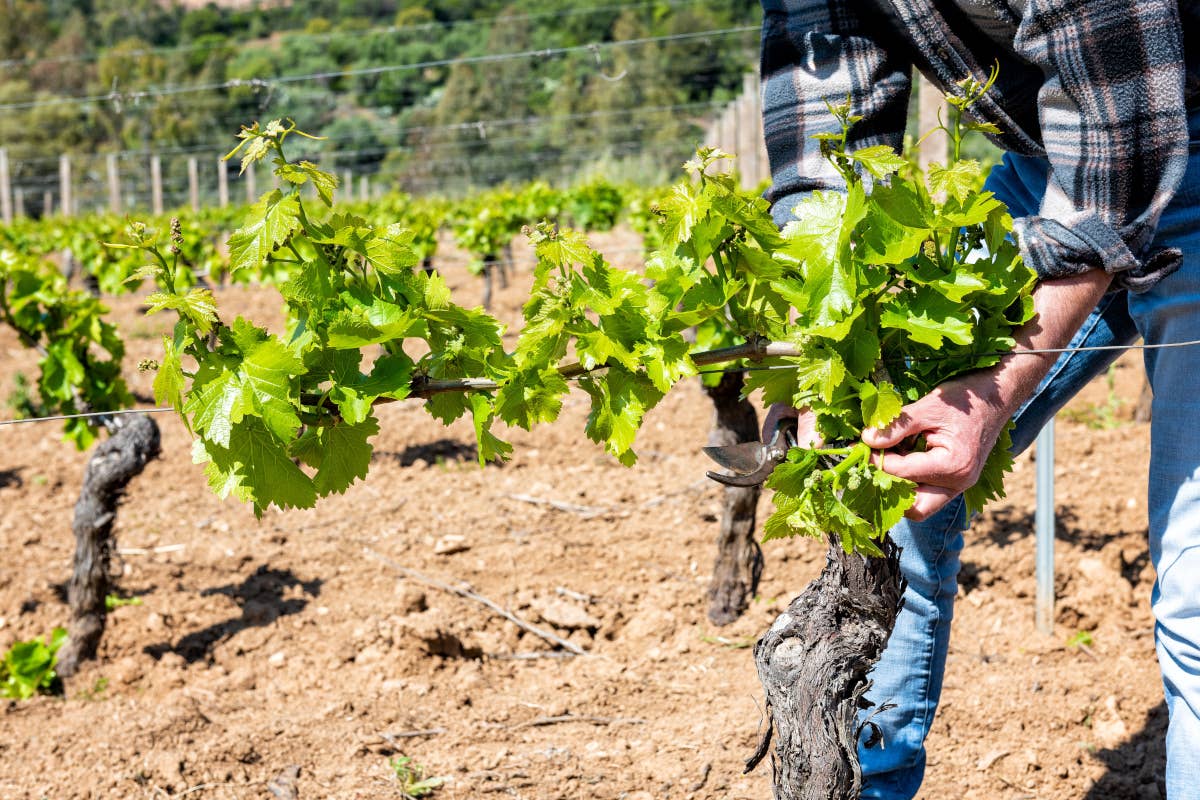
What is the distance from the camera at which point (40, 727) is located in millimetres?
3266

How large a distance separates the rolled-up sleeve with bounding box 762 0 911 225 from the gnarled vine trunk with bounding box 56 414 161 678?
2.65 m

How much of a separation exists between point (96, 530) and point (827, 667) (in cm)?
297

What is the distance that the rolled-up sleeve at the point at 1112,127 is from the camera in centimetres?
161

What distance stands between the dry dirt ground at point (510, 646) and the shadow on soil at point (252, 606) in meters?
0.01

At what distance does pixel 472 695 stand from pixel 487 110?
145ft

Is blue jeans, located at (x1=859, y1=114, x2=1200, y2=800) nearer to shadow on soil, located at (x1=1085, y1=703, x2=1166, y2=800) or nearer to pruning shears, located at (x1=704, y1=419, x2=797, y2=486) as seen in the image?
pruning shears, located at (x1=704, y1=419, x2=797, y2=486)

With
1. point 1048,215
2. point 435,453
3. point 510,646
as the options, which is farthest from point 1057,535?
point 435,453

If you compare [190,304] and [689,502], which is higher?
[190,304]

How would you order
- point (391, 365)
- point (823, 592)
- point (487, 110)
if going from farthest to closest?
1. point (487, 110)
2. point (823, 592)
3. point (391, 365)

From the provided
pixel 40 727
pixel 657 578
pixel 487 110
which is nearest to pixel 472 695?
pixel 657 578

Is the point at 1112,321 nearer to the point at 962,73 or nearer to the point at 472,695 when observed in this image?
the point at 962,73

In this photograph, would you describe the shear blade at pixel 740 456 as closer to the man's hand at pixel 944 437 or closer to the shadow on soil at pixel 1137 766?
the man's hand at pixel 944 437

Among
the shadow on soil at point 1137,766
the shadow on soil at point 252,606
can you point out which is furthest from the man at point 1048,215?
the shadow on soil at point 252,606

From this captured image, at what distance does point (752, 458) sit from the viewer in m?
1.75
